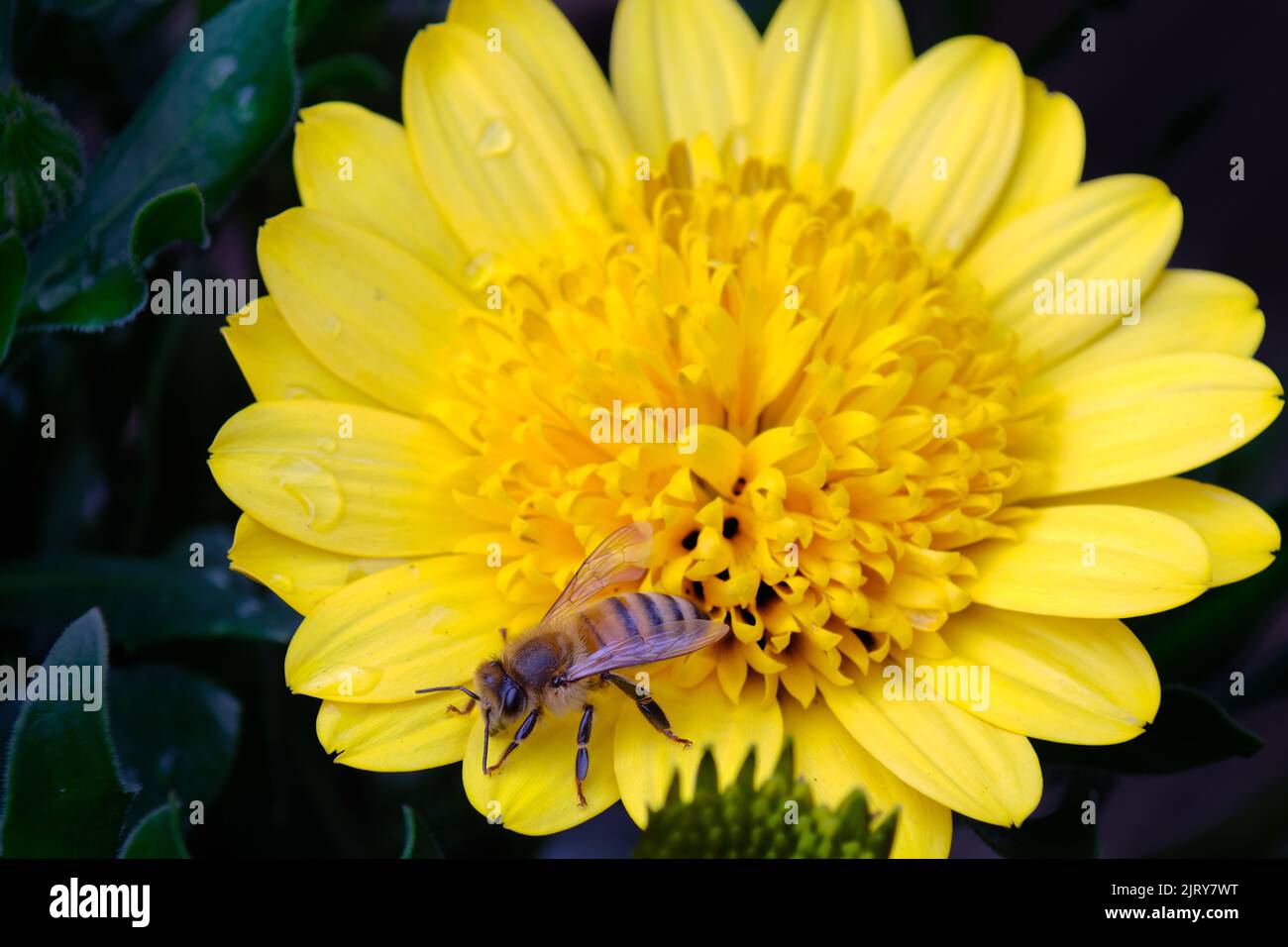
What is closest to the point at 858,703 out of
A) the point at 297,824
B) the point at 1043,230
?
the point at 1043,230

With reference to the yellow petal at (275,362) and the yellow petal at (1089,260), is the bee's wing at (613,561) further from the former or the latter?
the yellow petal at (1089,260)

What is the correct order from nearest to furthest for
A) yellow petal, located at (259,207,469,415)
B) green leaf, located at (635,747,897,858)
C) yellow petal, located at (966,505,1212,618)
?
green leaf, located at (635,747,897,858) < yellow petal, located at (966,505,1212,618) < yellow petal, located at (259,207,469,415)

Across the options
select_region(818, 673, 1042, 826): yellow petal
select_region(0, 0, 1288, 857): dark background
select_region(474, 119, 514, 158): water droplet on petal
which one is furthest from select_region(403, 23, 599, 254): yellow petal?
select_region(818, 673, 1042, 826): yellow petal

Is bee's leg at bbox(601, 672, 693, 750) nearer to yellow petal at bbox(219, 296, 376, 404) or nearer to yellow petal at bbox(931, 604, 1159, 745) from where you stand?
yellow petal at bbox(931, 604, 1159, 745)

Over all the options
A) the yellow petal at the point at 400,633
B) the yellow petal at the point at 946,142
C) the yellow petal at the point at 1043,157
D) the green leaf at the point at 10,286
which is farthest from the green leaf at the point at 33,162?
the yellow petal at the point at 1043,157

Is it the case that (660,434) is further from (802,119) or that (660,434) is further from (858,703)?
(802,119)

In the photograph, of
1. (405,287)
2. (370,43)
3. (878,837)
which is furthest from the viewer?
Answer: (370,43)
